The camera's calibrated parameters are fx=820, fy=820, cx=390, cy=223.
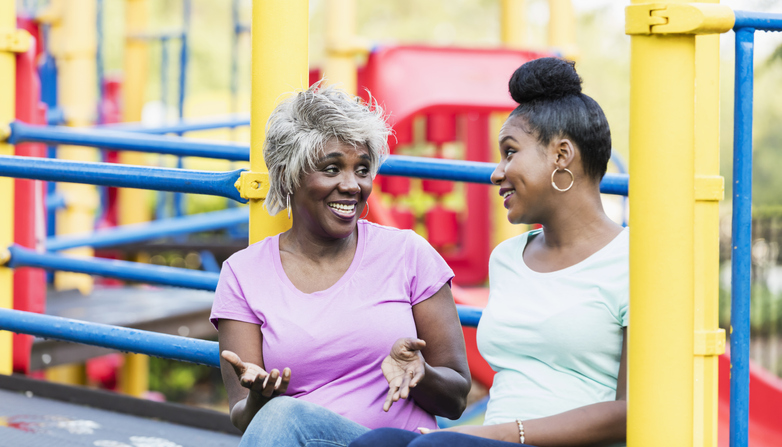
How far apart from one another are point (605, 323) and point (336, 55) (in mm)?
3407

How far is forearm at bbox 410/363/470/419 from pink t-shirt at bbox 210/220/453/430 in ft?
0.11

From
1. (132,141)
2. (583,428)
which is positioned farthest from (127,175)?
(583,428)

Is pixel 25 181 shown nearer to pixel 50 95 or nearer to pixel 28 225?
pixel 28 225

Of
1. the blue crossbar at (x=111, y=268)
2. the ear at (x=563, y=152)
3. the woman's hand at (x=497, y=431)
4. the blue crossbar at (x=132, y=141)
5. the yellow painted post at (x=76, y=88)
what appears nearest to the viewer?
the woman's hand at (x=497, y=431)

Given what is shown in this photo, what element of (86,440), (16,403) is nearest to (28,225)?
(16,403)

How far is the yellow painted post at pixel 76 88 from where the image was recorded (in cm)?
484

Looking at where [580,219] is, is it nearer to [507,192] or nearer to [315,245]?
[507,192]

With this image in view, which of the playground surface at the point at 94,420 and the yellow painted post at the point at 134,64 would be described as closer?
the playground surface at the point at 94,420

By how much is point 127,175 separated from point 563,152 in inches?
42.2

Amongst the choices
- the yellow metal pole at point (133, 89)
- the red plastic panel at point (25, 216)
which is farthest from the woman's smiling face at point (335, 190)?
the yellow metal pole at point (133, 89)

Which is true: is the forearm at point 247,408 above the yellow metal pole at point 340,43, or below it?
below

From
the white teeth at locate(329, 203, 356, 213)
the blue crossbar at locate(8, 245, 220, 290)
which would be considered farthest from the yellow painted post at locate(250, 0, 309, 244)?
the blue crossbar at locate(8, 245, 220, 290)

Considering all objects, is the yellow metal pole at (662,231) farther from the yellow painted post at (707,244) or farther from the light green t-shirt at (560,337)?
the light green t-shirt at (560,337)

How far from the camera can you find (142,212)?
5.52 metres
